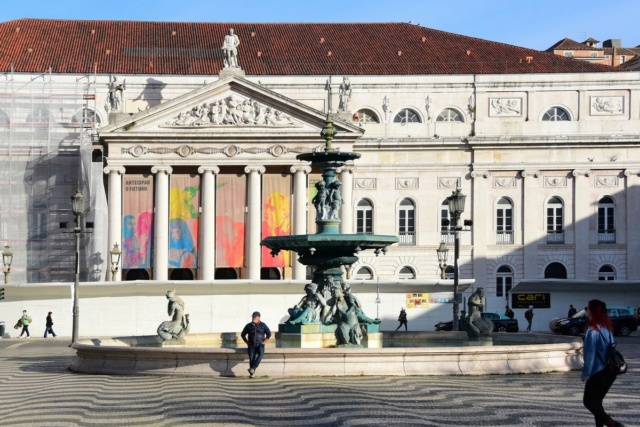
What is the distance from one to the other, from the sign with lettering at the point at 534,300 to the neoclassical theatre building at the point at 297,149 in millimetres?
4039

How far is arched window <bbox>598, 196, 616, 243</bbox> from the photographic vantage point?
72562 millimetres

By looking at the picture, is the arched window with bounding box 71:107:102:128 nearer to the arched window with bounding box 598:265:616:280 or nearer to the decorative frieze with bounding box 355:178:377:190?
the decorative frieze with bounding box 355:178:377:190

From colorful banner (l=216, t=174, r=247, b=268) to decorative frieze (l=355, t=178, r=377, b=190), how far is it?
710cm

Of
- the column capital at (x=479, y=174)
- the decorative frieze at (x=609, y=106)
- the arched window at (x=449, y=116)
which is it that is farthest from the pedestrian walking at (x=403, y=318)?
the decorative frieze at (x=609, y=106)

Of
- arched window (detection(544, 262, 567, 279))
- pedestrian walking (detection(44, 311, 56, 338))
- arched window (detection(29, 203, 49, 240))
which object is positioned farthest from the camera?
arched window (detection(544, 262, 567, 279))

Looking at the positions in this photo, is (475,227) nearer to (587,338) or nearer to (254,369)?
(254,369)

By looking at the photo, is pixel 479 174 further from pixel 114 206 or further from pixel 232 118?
pixel 114 206

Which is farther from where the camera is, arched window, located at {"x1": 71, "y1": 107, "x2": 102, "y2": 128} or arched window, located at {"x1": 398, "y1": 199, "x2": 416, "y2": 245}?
arched window, located at {"x1": 398, "y1": 199, "x2": 416, "y2": 245}

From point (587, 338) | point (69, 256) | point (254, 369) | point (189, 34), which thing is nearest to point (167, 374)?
point (254, 369)

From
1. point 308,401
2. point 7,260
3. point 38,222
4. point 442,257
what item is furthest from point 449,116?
point 308,401

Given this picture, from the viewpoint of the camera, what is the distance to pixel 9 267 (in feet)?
202

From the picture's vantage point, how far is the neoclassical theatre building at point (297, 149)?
67.1 metres

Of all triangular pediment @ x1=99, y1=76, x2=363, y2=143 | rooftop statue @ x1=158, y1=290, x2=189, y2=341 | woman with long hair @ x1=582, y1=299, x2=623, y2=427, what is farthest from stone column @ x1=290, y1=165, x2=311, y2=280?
woman with long hair @ x1=582, y1=299, x2=623, y2=427

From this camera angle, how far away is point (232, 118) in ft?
225
